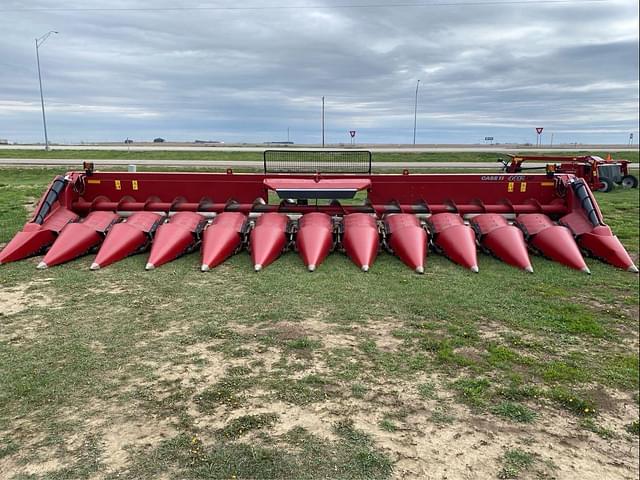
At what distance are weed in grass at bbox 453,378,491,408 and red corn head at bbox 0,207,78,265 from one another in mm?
5500

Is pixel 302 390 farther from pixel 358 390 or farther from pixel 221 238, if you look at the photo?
pixel 221 238

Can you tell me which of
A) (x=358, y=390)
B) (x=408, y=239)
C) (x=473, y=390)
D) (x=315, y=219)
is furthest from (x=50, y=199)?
(x=473, y=390)

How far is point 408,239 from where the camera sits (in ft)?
20.6

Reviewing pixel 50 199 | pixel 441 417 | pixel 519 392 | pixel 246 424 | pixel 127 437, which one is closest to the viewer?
pixel 127 437

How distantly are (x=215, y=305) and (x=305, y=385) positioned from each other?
1763mm

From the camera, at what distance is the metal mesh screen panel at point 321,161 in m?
8.38

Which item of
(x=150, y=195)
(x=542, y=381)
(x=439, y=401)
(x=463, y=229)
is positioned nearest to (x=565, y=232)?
(x=463, y=229)

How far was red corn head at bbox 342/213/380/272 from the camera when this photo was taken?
6.00 m

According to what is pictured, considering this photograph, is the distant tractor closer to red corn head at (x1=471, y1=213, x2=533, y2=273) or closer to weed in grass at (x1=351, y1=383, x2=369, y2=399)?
red corn head at (x1=471, y1=213, x2=533, y2=273)

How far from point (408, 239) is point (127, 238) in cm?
355

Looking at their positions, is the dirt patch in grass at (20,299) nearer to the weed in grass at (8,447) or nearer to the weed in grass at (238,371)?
the weed in grass at (8,447)

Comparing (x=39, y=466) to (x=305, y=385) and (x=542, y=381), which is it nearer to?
(x=305, y=385)

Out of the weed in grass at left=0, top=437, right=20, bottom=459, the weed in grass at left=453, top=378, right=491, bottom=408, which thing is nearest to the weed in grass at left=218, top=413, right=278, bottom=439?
the weed in grass at left=0, top=437, right=20, bottom=459

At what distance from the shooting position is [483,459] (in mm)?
2385
